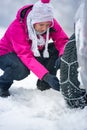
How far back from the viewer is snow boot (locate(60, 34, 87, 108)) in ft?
8.22

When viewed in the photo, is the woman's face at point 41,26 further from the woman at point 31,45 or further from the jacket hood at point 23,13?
the jacket hood at point 23,13

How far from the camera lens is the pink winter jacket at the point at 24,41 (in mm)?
2956

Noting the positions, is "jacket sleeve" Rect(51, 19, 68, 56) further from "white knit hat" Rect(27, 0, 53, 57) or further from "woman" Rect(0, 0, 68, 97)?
"white knit hat" Rect(27, 0, 53, 57)

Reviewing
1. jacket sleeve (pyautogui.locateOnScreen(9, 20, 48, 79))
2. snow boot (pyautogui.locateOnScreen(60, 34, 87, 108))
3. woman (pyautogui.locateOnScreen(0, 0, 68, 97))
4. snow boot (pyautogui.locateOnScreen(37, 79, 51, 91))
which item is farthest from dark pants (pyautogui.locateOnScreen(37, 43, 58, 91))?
snow boot (pyautogui.locateOnScreen(60, 34, 87, 108))

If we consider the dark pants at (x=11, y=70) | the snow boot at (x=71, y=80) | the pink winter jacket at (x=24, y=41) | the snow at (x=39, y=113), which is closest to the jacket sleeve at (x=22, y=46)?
the pink winter jacket at (x=24, y=41)

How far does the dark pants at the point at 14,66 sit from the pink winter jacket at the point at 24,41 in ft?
0.17

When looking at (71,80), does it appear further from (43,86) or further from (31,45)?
(43,86)

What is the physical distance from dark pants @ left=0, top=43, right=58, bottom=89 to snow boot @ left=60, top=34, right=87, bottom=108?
703 mm

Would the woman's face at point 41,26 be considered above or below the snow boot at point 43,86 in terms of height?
above

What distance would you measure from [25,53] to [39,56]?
289 mm

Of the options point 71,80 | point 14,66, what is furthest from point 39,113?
point 14,66

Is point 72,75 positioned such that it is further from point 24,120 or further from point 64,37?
point 64,37

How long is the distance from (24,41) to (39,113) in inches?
27.2

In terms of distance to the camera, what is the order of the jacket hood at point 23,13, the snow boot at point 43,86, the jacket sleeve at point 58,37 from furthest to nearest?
the snow boot at point 43,86 < the jacket sleeve at point 58,37 < the jacket hood at point 23,13
